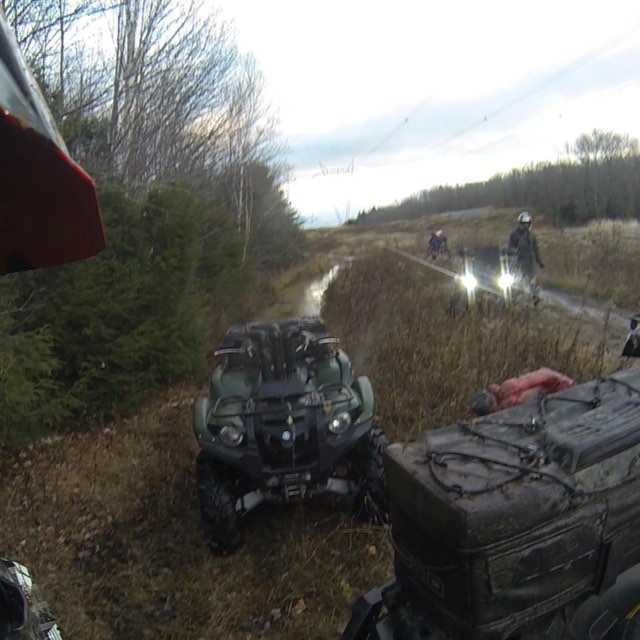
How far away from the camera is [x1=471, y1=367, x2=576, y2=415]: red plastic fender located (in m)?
3.38

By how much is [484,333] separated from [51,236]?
20.2 ft

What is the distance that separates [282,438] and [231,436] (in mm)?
342

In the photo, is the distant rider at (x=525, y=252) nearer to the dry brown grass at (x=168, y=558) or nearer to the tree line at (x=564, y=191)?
the dry brown grass at (x=168, y=558)

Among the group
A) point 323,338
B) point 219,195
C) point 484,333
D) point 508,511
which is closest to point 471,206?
point 219,195

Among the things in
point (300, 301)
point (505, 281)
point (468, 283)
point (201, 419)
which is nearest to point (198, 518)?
point (201, 419)

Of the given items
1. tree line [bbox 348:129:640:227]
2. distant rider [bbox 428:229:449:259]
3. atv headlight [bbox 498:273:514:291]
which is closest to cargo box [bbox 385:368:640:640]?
atv headlight [bbox 498:273:514:291]

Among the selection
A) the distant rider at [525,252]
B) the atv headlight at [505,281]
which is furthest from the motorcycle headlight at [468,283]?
the distant rider at [525,252]

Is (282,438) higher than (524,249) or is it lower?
lower

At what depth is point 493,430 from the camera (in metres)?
2.38

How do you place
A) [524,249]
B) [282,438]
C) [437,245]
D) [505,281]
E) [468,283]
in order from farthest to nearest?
[437,245] < [524,249] < [505,281] < [468,283] < [282,438]

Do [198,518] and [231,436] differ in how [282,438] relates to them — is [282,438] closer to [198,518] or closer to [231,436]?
[231,436]

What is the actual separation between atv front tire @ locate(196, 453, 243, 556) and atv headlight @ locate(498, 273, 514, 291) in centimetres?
686

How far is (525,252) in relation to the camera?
10008mm

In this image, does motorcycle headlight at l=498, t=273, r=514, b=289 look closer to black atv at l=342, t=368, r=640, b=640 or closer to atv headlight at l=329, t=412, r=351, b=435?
atv headlight at l=329, t=412, r=351, b=435
